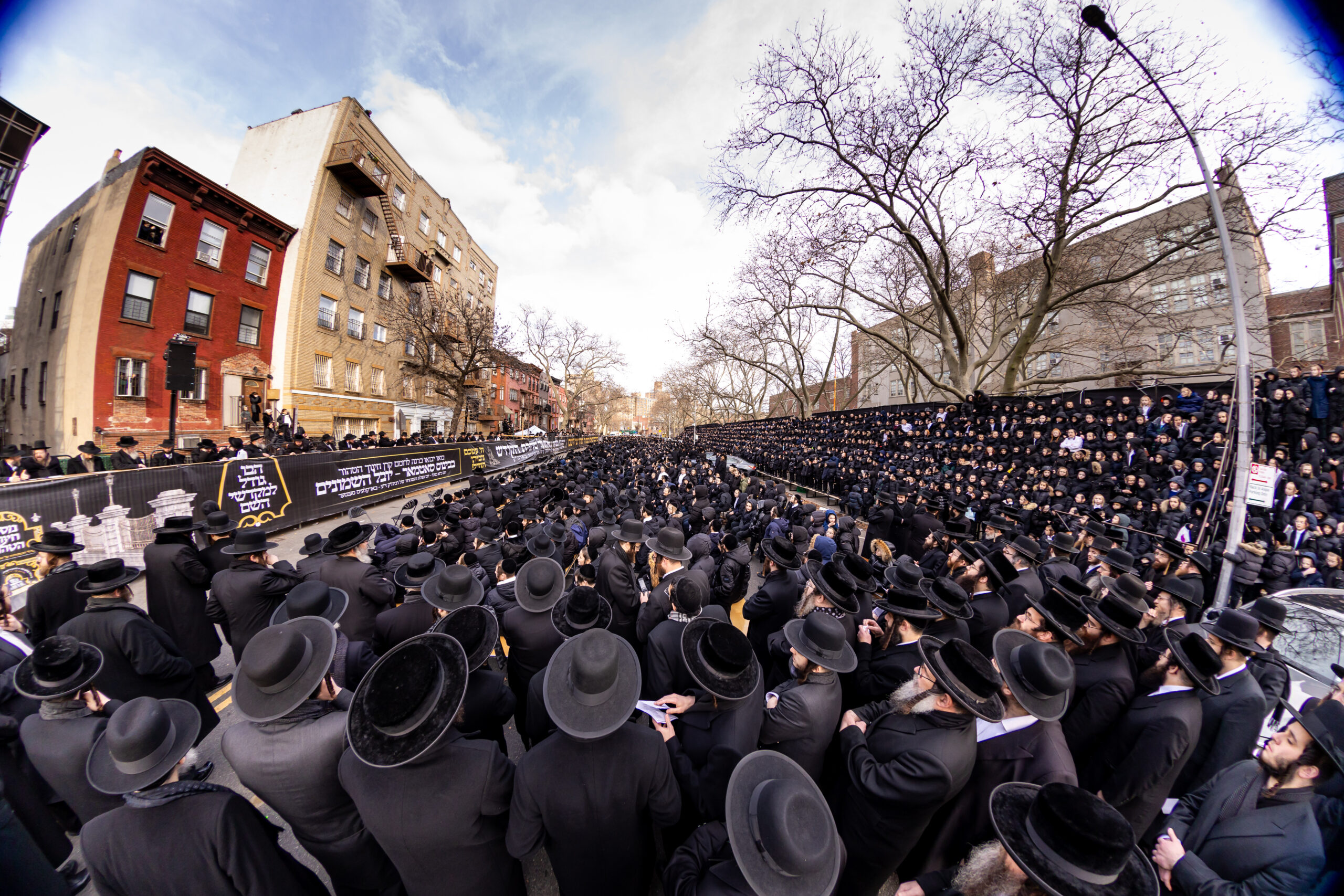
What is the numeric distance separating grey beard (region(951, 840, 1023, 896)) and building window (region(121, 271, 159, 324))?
23.9 m

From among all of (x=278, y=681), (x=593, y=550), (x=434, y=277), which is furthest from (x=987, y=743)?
(x=434, y=277)

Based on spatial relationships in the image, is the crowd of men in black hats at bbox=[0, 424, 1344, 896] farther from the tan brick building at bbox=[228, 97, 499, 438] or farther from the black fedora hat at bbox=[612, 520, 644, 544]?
the tan brick building at bbox=[228, 97, 499, 438]

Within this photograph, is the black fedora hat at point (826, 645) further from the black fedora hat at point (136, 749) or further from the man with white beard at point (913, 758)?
the black fedora hat at point (136, 749)

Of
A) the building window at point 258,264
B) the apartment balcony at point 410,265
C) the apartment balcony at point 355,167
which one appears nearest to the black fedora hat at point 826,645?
the building window at point 258,264

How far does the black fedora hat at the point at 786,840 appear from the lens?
1258 millimetres

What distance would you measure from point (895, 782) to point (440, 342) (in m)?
27.9

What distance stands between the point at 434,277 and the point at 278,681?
35.8m

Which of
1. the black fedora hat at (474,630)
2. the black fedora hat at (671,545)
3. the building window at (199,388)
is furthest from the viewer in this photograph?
the building window at (199,388)

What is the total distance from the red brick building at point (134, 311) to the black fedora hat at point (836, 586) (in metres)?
21.9

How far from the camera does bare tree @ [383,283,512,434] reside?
24.5 meters

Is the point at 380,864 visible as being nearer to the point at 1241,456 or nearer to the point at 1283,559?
the point at 1283,559

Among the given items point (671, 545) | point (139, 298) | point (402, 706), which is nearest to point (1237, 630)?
point (671, 545)

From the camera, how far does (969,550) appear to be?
4.68m

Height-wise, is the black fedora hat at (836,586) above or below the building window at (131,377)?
below
